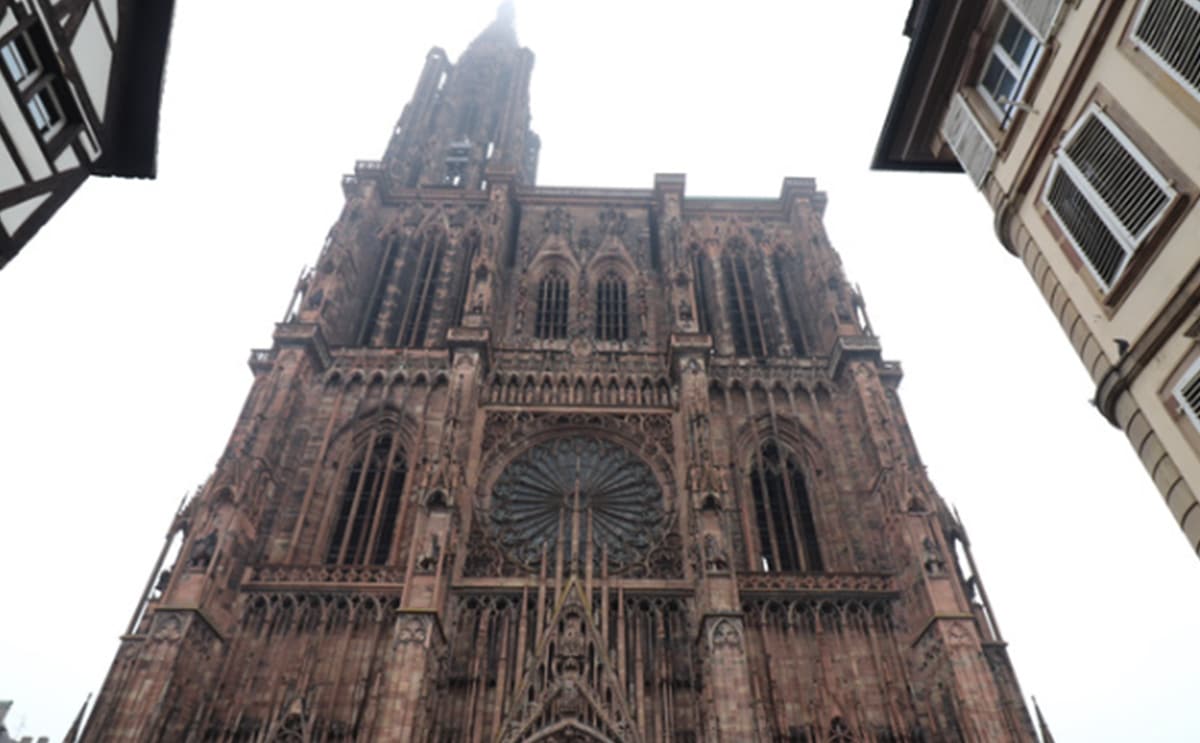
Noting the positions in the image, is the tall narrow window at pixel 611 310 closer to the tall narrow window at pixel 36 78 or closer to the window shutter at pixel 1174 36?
the tall narrow window at pixel 36 78

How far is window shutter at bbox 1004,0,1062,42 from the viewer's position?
23.5 ft

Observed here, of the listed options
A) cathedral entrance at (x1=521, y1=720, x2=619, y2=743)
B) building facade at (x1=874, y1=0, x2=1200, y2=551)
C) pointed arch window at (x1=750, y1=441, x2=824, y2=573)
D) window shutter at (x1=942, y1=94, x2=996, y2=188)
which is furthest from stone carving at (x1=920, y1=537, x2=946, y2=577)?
window shutter at (x1=942, y1=94, x2=996, y2=188)

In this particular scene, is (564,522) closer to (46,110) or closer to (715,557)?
(715,557)

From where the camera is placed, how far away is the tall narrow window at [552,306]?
2569 cm

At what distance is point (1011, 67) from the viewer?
821 centimetres

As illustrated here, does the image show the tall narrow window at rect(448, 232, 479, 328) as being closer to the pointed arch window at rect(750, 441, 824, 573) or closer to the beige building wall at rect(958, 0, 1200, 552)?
the pointed arch window at rect(750, 441, 824, 573)

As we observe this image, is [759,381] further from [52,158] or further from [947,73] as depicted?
[52,158]

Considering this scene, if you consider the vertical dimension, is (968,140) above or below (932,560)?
above

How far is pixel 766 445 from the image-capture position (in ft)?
72.4

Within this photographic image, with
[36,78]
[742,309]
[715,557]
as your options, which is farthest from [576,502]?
[36,78]

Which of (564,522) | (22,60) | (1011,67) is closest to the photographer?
(22,60)

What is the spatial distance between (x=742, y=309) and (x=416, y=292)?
41.4ft

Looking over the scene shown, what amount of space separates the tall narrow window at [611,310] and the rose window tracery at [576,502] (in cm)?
551

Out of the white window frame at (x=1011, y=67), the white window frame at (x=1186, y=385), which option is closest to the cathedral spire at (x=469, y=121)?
the white window frame at (x=1011, y=67)
